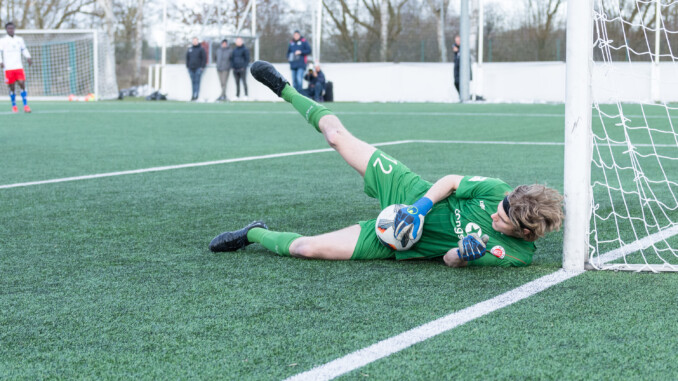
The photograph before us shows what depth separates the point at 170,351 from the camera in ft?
9.19

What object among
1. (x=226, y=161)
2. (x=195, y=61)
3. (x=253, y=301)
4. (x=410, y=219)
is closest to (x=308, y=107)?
(x=410, y=219)

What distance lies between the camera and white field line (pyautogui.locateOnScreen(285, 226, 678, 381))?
260cm

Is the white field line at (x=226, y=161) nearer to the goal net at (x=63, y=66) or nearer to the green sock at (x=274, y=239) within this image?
the green sock at (x=274, y=239)

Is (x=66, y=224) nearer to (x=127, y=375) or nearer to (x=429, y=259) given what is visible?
(x=429, y=259)

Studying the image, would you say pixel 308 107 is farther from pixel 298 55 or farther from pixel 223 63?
pixel 223 63

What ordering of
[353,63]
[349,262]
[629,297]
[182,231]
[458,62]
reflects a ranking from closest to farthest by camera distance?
[629,297] → [349,262] → [182,231] → [458,62] → [353,63]

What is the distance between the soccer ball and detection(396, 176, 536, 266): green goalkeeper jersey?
0.30ft

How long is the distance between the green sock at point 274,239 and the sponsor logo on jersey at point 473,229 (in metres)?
0.87

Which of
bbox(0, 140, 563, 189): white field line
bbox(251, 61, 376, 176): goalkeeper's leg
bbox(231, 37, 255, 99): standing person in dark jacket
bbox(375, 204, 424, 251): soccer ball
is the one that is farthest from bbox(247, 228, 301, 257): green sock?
bbox(231, 37, 255, 99): standing person in dark jacket

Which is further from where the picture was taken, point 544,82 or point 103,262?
point 544,82

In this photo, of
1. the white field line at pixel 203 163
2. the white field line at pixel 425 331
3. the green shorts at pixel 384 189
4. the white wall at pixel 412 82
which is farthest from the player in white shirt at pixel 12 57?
the white field line at pixel 425 331

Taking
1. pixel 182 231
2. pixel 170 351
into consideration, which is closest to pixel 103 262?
pixel 182 231

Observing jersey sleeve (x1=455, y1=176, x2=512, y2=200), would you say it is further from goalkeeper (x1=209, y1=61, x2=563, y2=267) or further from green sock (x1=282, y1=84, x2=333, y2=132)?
green sock (x1=282, y1=84, x2=333, y2=132)

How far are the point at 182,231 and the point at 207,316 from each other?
1.89m
